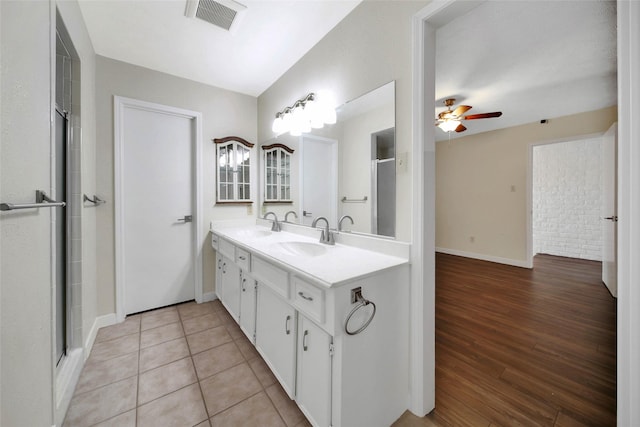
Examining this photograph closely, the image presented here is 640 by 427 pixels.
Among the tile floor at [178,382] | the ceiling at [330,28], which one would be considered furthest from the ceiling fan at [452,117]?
the tile floor at [178,382]

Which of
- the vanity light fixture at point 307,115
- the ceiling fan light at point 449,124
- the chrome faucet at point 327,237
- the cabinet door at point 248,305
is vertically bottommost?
the cabinet door at point 248,305

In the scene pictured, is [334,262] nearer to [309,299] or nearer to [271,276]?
[309,299]

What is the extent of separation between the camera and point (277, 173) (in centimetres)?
266

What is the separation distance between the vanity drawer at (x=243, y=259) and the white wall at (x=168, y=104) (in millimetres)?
1016

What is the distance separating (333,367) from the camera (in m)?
1.05

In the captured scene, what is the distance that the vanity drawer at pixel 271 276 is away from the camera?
130 centimetres

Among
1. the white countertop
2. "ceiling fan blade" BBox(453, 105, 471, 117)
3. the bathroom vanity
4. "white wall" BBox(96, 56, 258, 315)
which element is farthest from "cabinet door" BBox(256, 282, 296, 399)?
"ceiling fan blade" BBox(453, 105, 471, 117)

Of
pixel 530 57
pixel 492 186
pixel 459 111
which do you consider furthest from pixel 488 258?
pixel 530 57

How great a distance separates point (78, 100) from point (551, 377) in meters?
3.65

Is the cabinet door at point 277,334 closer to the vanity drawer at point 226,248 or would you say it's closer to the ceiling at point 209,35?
the vanity drawer at point 226,248

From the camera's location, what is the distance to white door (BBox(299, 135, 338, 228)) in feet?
6.25

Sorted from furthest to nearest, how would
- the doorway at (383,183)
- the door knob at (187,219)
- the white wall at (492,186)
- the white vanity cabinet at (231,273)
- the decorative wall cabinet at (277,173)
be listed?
the white wall at (492,186) → the door knob at (187,219) → the decorative wall cabinet at (277,173) → the white vanity cabinet at (231,273) → the doorway at (383,183)

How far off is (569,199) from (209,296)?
645 centimetres

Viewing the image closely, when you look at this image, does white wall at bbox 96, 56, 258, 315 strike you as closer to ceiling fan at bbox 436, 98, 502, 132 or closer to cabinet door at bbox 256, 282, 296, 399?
cabinet door at bbox 256, 282, 296, 399
